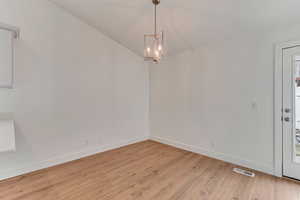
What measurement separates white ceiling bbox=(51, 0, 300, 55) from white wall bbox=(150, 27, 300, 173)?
0.78 ft

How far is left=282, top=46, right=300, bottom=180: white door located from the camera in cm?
228

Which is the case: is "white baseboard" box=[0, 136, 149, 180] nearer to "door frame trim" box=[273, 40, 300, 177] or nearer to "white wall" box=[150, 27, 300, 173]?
"white wall" box=[150, 27, 300, 173]

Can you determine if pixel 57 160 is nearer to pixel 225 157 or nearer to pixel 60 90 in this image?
pixel 60 90

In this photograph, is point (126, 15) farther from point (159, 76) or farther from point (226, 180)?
point (226, 180)

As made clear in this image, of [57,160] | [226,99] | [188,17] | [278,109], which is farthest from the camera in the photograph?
[226,99]

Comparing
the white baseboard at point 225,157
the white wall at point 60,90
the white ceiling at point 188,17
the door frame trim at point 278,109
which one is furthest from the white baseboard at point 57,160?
the door frame trim at point 278,109

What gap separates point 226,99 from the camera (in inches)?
116

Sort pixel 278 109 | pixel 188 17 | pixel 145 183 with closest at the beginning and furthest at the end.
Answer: pixel 145 183 → pixel 278 109 → pixel 188 17

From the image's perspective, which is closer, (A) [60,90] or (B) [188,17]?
(B) [188,17]

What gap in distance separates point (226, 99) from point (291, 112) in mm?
977

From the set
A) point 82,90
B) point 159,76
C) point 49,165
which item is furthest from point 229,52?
point 49,165

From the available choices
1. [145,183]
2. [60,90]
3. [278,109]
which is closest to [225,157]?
[278,109]

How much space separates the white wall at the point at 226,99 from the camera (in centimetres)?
251

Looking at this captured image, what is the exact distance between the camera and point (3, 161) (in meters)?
2.31
